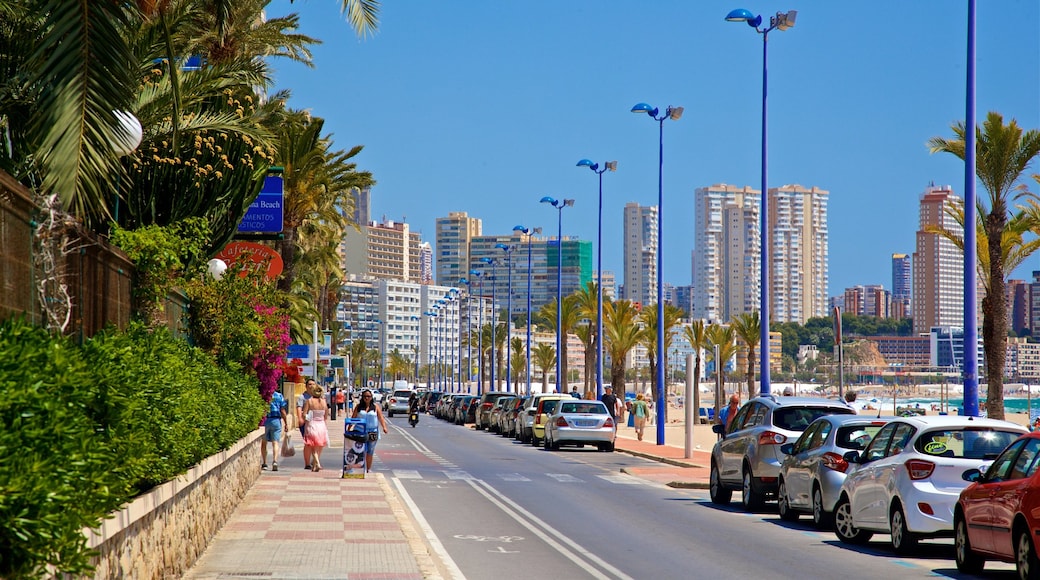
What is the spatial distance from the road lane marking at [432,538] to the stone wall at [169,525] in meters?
Result: 2.49

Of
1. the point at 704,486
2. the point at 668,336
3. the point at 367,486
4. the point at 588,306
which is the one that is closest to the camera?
the point at 367,486

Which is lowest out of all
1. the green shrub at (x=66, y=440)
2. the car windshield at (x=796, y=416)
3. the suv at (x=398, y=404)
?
the suv at (x=398, y=404)

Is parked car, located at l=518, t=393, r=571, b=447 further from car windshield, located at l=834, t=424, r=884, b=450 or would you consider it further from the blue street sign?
car windshield, located at l=834, t=424, r=884, b=450

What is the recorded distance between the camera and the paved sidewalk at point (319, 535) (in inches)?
487

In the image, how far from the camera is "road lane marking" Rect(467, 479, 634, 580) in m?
13.6

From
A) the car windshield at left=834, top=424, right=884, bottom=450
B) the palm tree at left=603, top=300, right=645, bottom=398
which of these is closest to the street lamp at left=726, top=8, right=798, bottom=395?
the car windshield at left=834, top=424, right=884, bottom=450

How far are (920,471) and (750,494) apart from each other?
21.9 feet

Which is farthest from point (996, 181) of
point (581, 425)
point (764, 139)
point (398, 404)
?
point (398, 404)

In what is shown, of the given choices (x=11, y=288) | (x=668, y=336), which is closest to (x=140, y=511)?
(x=11, y=288)

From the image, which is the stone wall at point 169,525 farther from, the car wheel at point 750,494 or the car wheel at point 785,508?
the car wheel at point 750,494

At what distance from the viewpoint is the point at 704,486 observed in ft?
87.6

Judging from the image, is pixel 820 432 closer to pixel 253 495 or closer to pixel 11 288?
pixel 253 495

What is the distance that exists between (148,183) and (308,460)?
347 inches

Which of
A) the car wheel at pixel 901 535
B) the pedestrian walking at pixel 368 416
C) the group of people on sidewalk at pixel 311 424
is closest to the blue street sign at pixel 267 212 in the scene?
the group of people on sidewalk at pixel 311 424
